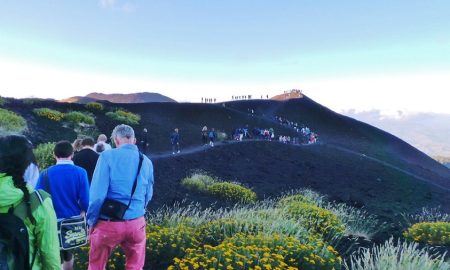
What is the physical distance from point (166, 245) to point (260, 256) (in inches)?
59.5

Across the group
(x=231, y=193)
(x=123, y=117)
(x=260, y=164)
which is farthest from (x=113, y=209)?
(x=123, y=117)

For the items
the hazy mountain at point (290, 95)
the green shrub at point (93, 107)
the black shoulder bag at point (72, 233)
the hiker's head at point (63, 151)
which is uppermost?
the hazy mountain at point (290, 95)

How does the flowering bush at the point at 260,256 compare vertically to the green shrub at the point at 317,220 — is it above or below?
above

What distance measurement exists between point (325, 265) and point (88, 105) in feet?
84.2

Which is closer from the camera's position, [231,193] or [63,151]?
[63,151]

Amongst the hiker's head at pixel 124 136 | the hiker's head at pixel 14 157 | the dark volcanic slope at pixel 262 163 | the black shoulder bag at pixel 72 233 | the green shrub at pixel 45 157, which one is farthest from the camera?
the dark volcanic slope at pixel 262 163

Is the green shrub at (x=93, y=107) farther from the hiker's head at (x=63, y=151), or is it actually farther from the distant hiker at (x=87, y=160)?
the hiker's head at (x=63, y=151)

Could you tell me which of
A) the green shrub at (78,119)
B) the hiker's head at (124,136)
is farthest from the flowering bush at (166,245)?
the green shrub at (78,119)

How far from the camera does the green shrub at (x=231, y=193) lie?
13.2 metres

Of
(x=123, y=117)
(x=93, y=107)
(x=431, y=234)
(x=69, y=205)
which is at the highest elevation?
(x=93, y=107)

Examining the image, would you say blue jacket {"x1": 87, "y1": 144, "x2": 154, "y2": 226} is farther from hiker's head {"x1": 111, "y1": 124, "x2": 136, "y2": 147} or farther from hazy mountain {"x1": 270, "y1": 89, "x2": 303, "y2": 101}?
hazy mountain {"x1": 270, "y1": 89, "x2": 303, "y2": 101}

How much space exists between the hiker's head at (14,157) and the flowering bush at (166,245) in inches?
136

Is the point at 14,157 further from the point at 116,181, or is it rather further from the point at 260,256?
the point at 260,256

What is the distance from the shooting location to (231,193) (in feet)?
44.2
